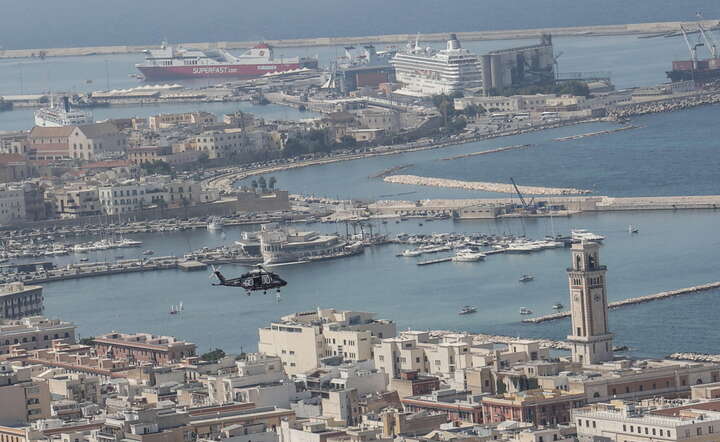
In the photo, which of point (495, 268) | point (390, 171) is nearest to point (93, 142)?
point (390, 171)

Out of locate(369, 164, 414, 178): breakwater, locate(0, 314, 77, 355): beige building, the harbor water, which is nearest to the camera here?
locate(0, 314, 77, 355): beige building

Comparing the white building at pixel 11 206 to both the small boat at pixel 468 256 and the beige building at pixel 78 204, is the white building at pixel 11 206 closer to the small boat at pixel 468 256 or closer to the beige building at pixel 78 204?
the beige building at pixel 78 204

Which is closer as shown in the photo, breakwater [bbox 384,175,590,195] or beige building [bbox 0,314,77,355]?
beige building [bbox 0,314,77,355]

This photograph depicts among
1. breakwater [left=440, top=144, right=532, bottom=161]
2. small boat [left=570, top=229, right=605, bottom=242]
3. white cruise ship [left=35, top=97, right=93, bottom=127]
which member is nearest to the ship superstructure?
white cruise ship [left=35, top=97, right=93, bottom=127]

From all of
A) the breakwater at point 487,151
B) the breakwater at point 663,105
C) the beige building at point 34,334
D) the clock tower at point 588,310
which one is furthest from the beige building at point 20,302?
the breakwater at point 663,105

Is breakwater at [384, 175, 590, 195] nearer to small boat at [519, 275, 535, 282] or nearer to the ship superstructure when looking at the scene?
small boat at [519, 275, 535, 282]

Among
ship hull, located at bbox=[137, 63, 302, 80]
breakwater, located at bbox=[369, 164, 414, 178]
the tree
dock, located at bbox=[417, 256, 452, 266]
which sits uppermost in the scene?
ship hull, located at bbox=[137, 63, 302, 80]

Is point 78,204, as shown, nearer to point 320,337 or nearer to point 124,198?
point 124,198

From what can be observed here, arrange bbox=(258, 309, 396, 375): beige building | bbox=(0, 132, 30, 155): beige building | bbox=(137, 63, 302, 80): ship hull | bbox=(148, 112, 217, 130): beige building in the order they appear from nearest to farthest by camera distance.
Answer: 1. bbox=(258, 309, 396, 375): beige building
2. bbox=(0, 132, 30, 155): beige building
3. bbox=(148, 112, 217, 130): beige building
4. bbox=(137, 63, 302, 80): ship hull
